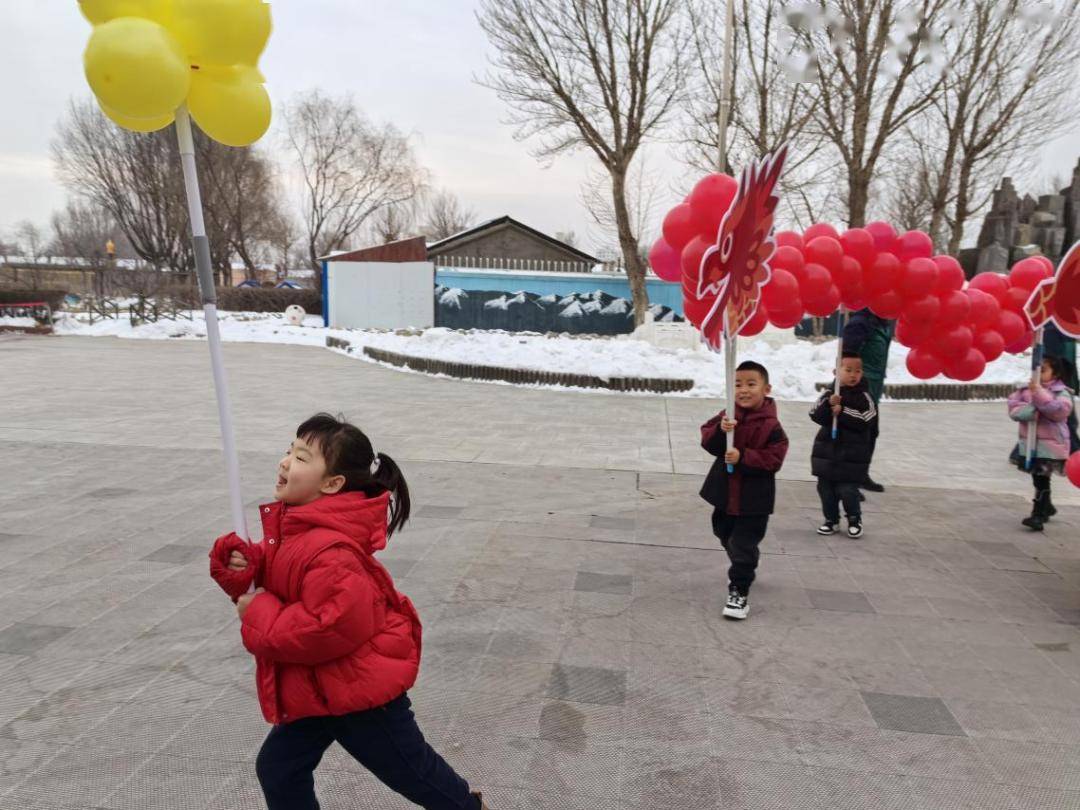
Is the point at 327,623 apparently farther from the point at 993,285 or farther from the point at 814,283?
the point at 993,285

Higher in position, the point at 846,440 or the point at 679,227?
the point at 679,227

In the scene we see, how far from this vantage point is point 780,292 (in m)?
5.24

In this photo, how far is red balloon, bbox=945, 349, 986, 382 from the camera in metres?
5.82

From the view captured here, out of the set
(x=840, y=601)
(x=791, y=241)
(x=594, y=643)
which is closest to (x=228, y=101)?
(x=594, y=643)

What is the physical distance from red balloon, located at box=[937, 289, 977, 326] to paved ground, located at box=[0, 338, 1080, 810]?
5.13 ft

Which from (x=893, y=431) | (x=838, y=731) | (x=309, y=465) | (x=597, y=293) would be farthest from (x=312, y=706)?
(x=597, y=293)

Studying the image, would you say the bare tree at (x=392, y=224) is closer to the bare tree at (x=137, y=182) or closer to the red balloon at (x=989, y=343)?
the bare tree at (x=137, y=182)

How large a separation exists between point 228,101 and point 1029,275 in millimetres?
6082

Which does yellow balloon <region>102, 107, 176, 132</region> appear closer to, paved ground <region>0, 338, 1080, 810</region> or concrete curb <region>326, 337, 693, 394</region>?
paved ground <region>0, 338, 1080, 810</region>

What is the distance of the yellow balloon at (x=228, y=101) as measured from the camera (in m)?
2.26

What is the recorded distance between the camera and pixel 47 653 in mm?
3461

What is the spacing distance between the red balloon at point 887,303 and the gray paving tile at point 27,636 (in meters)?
5.70

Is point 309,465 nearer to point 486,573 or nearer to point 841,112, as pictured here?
point 486,573

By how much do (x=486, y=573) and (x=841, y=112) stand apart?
54.4 feet
